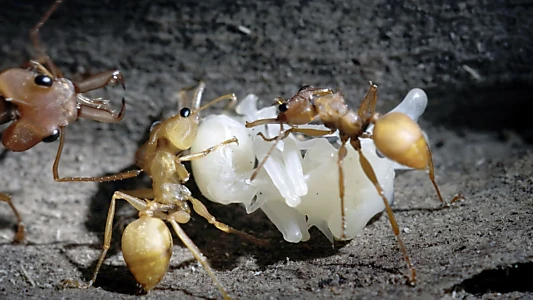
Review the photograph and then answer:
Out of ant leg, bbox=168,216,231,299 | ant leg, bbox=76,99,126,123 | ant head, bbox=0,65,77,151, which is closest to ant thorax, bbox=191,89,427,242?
ant leg, bbox=168,216,231,299

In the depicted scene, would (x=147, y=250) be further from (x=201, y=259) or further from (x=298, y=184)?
(x=298, y=184)

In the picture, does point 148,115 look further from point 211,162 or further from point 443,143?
point 443,143

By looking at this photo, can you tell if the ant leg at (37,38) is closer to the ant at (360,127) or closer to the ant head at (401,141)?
the ant at (360,127)

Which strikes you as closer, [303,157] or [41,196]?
[303,157]

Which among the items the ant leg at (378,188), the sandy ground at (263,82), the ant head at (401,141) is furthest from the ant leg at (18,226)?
the ant head at (401,141)

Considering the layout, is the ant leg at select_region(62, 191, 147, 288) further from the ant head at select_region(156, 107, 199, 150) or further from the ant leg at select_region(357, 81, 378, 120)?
the ant leg at select_region(357, 81, 378, 120)

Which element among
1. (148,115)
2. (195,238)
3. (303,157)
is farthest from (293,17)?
(195,238)
